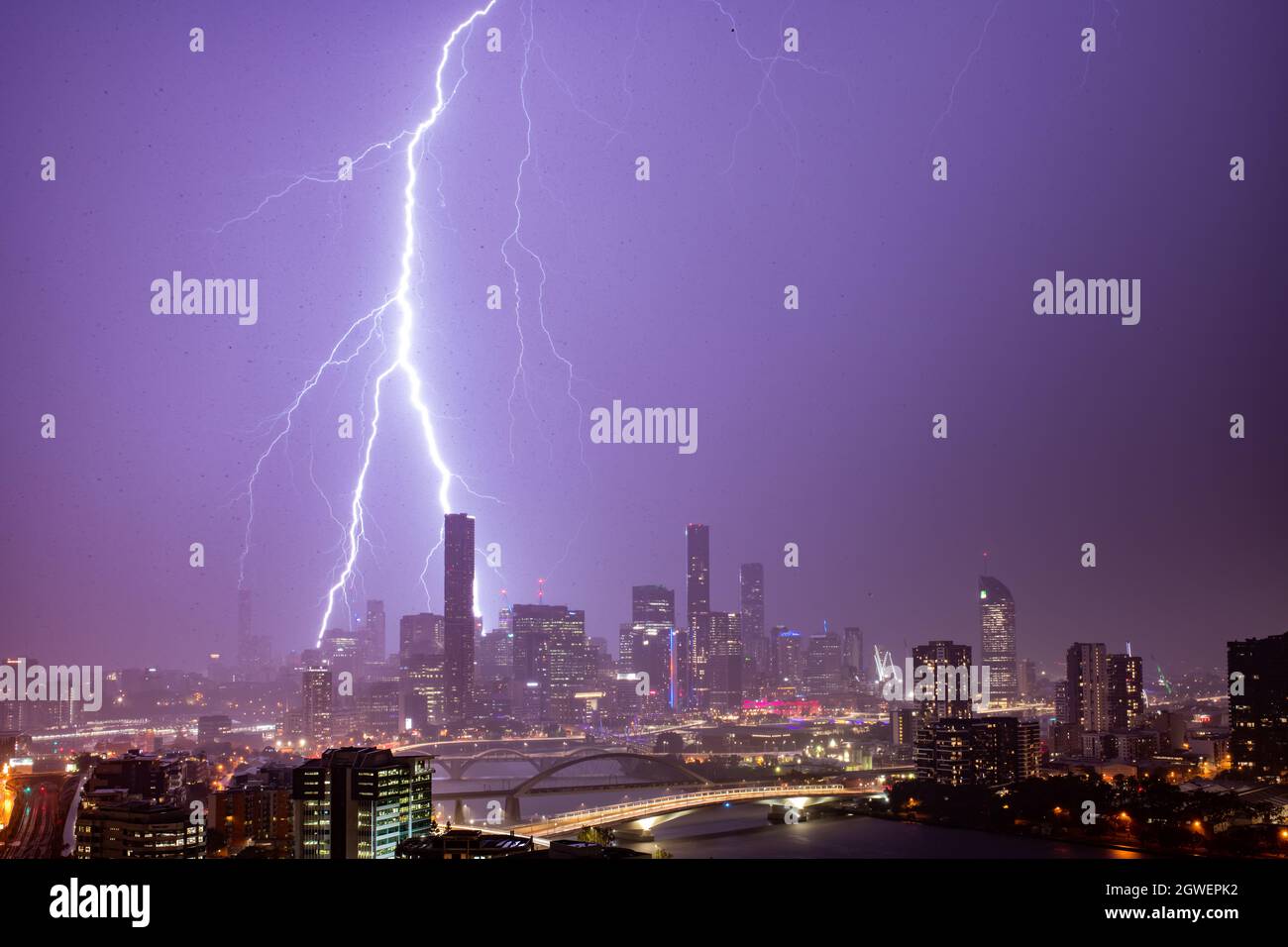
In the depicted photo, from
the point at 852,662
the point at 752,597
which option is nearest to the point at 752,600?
the point at 752,597

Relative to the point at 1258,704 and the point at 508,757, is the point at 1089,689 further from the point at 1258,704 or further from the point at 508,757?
the point at 508,757

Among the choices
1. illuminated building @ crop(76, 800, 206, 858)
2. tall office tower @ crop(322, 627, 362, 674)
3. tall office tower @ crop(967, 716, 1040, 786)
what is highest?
tall office tower @ crop(322, 627, 362, 674)

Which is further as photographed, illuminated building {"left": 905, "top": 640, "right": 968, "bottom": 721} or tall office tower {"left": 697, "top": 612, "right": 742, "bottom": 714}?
tall office tower {"left": 697, "top": 612, "right": 742, "bottom": 714}

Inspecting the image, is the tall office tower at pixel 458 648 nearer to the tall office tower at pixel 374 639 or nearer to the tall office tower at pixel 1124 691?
the tall office tower at pixel 374 639

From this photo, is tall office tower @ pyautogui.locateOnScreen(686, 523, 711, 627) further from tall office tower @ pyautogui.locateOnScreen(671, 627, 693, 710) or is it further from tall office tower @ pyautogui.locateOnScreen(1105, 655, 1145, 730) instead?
tall office tower @ pyautogui.locateOnScreen(1105, 655, 1145, 730)

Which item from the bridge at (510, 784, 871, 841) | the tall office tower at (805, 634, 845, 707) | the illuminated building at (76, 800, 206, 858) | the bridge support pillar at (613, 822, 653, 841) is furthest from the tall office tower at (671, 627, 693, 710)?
the illuminated building at (76, 800, 206, 858)

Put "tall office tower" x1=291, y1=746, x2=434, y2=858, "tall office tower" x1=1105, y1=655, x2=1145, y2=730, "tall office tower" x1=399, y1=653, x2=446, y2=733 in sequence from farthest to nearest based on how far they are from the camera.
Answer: "tall office tower" x1=1105, y1=655, x2=1145, y2=730
"tall office tower" x1=399, y1=653, x2=446, y2=733
"tall office tower" x1=291, y1=746, x2=434, y2=858
